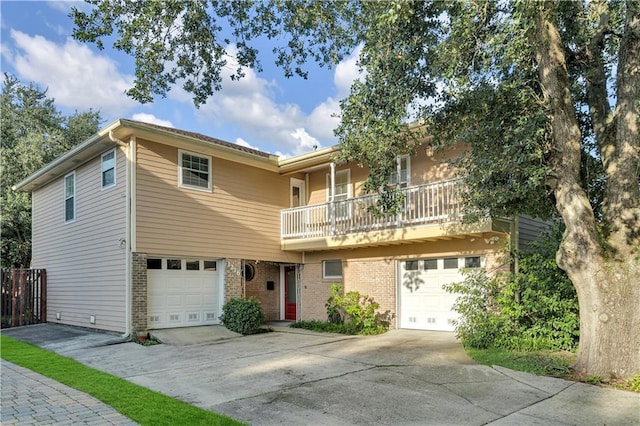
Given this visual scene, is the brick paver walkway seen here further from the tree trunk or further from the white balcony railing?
the tree trunk

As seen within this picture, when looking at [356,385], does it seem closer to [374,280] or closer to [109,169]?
[374,280]

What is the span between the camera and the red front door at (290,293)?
55.1 ft

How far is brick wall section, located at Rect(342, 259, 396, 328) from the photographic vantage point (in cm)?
1380

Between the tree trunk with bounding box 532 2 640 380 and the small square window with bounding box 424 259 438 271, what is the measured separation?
5.39 m

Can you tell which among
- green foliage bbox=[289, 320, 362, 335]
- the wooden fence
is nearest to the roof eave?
the wooden fence

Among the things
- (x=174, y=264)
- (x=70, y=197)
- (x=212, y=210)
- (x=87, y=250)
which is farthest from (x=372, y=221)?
(x=70, y=197)

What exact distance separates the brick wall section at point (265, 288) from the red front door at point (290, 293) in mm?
298

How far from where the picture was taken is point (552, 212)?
983cm

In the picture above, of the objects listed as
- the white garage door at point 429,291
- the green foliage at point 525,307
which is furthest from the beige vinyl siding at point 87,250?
the green foliage at point 525,307

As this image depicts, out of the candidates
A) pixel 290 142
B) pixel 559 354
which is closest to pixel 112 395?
pixel 559 354

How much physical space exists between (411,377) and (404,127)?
178 inches

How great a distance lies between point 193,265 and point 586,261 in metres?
10.6

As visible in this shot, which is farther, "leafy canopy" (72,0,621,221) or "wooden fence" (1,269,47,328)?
"wooden fence" (1,269,47,328)

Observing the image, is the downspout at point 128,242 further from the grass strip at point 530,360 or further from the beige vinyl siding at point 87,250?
the grass strip at point 530,360
